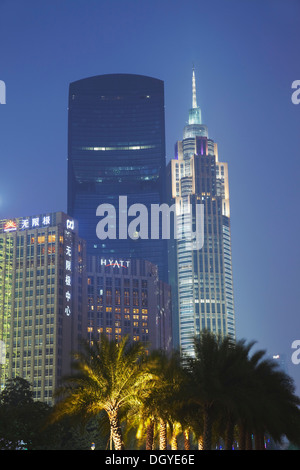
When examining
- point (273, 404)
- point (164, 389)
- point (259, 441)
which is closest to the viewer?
point (273, 404)

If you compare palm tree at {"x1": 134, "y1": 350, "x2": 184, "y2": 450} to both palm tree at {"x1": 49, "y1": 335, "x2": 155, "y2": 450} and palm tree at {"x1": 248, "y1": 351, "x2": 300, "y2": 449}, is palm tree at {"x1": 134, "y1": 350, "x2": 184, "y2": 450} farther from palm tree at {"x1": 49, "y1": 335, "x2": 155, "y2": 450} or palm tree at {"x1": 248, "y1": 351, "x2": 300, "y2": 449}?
palm tree at {"x1": 248, "y1": 351, "x2": 300, "y2": 449}

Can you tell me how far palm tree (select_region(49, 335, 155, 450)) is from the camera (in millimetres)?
56250

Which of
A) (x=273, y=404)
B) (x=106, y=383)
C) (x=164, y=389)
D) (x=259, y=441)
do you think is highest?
(x=106, y=383)

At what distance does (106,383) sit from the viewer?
56219 millimetres

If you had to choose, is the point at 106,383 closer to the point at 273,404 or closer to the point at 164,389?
the point at 164,389

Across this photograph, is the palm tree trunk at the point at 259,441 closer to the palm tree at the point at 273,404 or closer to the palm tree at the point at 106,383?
the palm tree at the point at 273,404

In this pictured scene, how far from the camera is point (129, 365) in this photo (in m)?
57.1

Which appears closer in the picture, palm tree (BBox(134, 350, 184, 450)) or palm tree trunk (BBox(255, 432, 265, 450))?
palm tree (BBox(134, 350, 184, 450))

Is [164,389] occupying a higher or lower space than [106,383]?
lower

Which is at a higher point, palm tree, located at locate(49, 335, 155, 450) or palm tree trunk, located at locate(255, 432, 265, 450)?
palm tree, located at locate(49, 335, 155, 450)

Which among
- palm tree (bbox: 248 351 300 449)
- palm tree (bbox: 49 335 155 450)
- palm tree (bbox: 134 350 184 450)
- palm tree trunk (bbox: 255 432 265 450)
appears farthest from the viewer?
palm tree trunk (bbox: 255 432 265 450)

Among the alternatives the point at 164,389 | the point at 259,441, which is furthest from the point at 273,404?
the point at 259,441

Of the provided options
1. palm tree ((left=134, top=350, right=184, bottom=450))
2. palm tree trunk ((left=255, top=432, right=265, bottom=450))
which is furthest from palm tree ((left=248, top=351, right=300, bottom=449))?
palm tree ((left=134, top=350, right=184, bottom=450))
